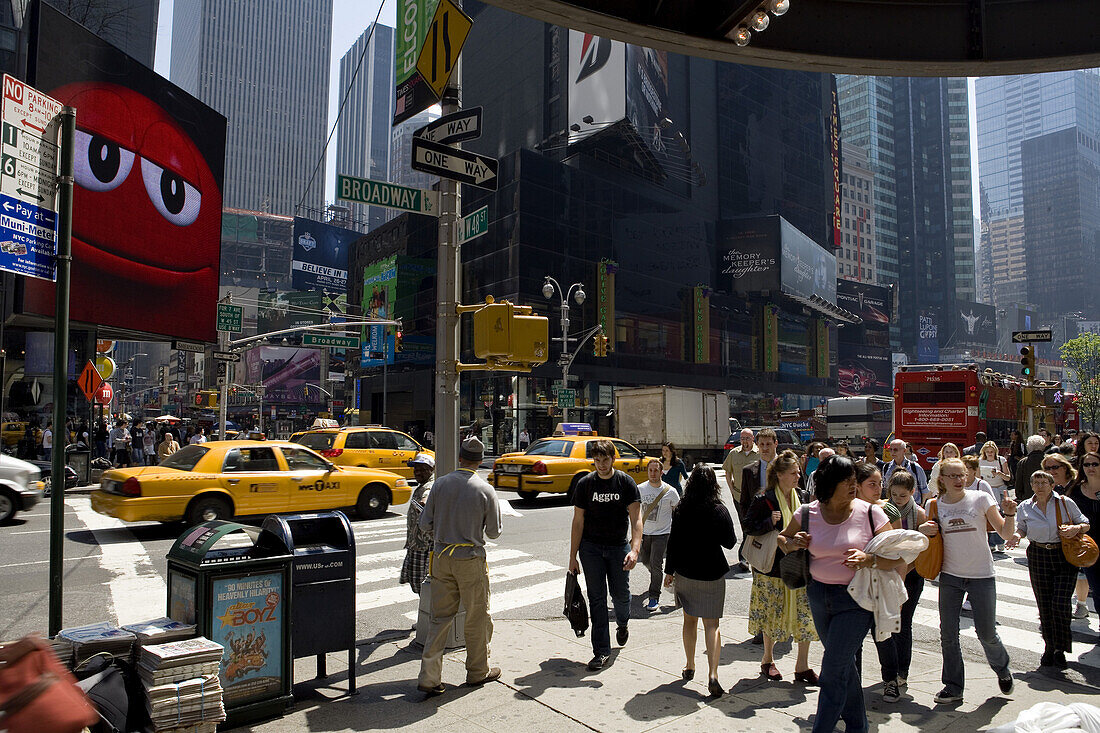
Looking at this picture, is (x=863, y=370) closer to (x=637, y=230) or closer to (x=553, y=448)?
(x=637, y=230)

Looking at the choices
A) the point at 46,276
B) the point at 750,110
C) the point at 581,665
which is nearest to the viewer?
the point at 46,276

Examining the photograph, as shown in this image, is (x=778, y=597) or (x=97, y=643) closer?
(x=97, y=643)

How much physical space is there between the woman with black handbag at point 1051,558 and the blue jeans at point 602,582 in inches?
129

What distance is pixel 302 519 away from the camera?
5.69 m

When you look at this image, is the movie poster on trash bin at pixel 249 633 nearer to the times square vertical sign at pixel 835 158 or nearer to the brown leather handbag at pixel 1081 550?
the brown leather handbag at pixel 1081 550

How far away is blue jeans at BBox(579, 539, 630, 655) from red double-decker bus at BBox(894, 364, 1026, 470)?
70.3ft

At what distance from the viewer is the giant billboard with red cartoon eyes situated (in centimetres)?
2561

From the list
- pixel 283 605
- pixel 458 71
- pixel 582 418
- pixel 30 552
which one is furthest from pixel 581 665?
pixel 582 418

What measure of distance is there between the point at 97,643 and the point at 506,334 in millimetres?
3778

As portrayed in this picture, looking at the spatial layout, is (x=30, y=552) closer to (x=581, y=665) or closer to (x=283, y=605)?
(x=283, y=605)

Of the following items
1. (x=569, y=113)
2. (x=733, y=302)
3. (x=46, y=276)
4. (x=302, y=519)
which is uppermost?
(x=569, y=113)

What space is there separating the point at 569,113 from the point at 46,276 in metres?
51.8

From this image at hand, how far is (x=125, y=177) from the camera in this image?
90.6 ft

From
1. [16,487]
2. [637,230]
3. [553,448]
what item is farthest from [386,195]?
[637,230]
